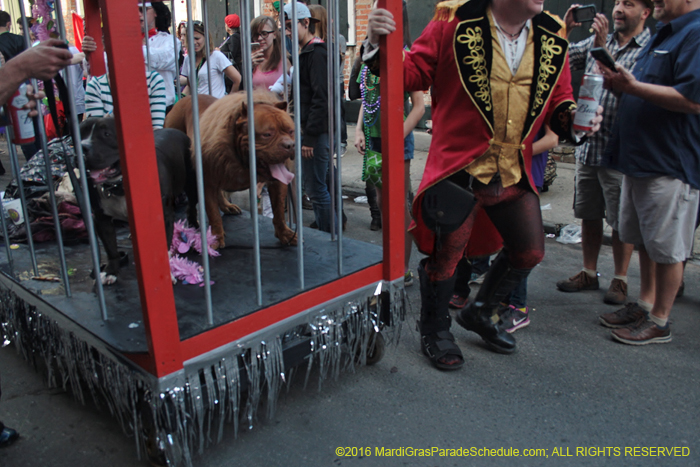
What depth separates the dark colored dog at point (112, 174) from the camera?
87.0 inches

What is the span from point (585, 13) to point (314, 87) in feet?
6.65

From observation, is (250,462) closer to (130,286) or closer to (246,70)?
(130,286)

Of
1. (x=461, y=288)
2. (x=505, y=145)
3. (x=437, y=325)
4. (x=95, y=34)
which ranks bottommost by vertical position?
(x=461, y=288)

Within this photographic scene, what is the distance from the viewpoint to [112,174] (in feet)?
7.55

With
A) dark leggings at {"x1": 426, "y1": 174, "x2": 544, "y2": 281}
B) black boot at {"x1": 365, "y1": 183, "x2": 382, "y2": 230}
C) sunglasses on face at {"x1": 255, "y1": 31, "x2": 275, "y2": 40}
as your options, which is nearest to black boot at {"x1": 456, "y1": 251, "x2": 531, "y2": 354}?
dark leggings at {"x1": 426, "y1": 174, "x2": 544, "y2": 281}

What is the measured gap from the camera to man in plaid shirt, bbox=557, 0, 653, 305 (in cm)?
329

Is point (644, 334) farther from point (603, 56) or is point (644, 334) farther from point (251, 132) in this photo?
point (251, 132)

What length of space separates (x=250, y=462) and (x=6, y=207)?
2.59 m

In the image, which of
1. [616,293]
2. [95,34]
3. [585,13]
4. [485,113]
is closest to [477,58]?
[485,113]

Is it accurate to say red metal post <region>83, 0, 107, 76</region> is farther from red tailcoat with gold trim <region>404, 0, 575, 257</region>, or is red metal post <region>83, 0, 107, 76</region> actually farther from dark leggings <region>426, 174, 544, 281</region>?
dark leggings <region>426, 174, 544, 281</region>

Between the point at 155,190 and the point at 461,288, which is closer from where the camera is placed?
the point at 155,190

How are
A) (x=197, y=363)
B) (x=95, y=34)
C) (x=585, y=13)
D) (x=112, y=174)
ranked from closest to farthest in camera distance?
(x=197, y=363)
(x=112, y=174)
(x=585, y=13)
(x=95, y=34)

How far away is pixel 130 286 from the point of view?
2.45 m

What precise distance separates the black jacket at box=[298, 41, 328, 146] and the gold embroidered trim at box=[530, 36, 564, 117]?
2.06 metres
